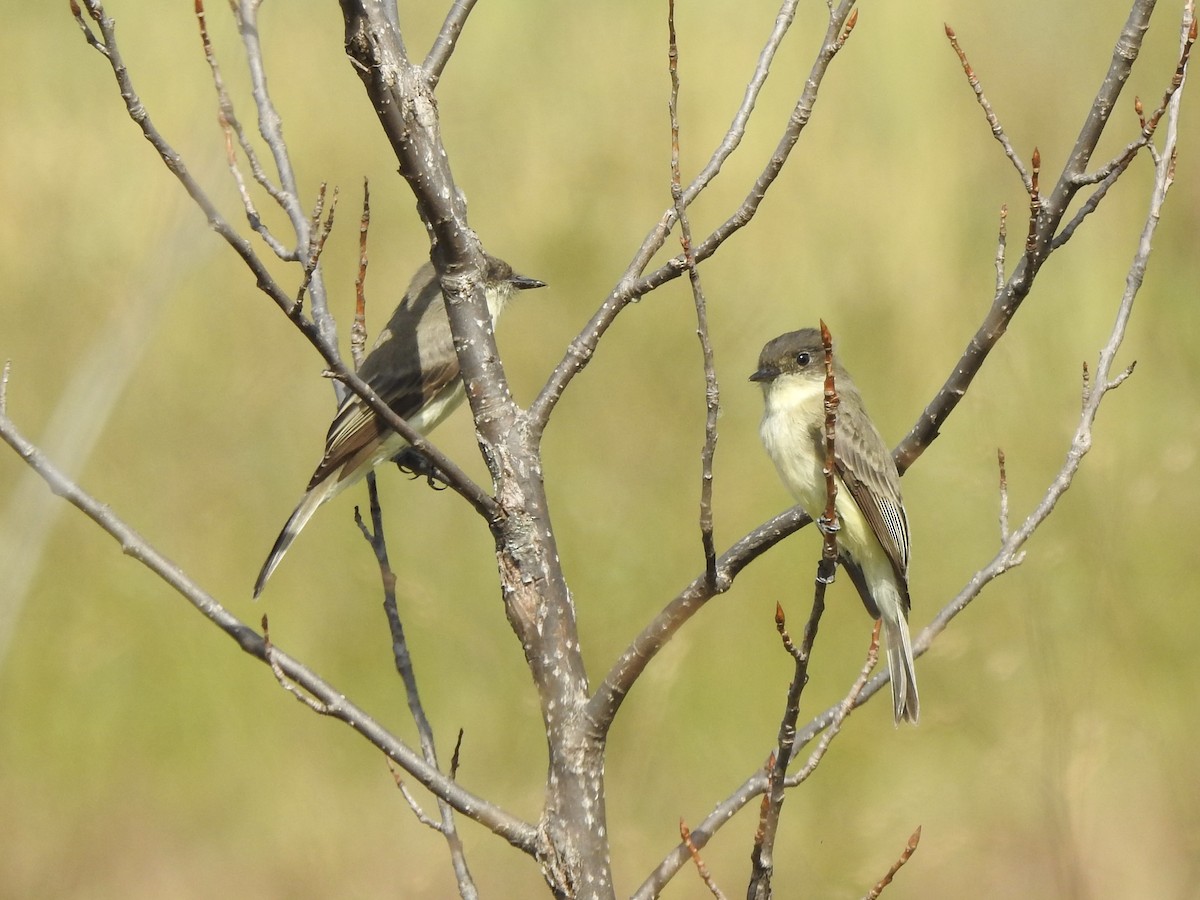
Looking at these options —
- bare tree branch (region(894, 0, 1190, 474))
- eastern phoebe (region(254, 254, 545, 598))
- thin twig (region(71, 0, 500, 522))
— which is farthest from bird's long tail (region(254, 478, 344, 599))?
bare tree branch (region(894, 0, 1190, 474))

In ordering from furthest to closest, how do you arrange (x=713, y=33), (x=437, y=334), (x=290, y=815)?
(x=713, y=33), (x=290, y=815), (x=437, y=334)

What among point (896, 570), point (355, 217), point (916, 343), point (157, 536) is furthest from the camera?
point (355, 217)

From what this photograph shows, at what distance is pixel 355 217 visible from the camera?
26.0 ft

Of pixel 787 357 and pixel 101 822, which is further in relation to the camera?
pixel 101 822

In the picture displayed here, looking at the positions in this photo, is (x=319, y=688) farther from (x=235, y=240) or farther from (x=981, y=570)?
(x=981, y=570)

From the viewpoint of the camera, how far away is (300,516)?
5301 millimetres

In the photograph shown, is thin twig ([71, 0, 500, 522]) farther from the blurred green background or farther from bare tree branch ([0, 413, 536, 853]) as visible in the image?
the blurred green background

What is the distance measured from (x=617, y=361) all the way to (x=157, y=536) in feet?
8.42

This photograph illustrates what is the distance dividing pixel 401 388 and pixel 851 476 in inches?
96.3

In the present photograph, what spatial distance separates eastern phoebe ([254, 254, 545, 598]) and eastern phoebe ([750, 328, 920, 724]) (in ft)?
4.80

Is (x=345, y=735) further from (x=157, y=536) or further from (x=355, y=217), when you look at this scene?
(x=355, y=217)

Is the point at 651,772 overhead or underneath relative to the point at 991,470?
underneath

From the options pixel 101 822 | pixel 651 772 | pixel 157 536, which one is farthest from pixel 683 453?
pixel 101 822

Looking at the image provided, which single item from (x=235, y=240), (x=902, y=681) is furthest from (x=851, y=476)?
(x=235, y=240)
